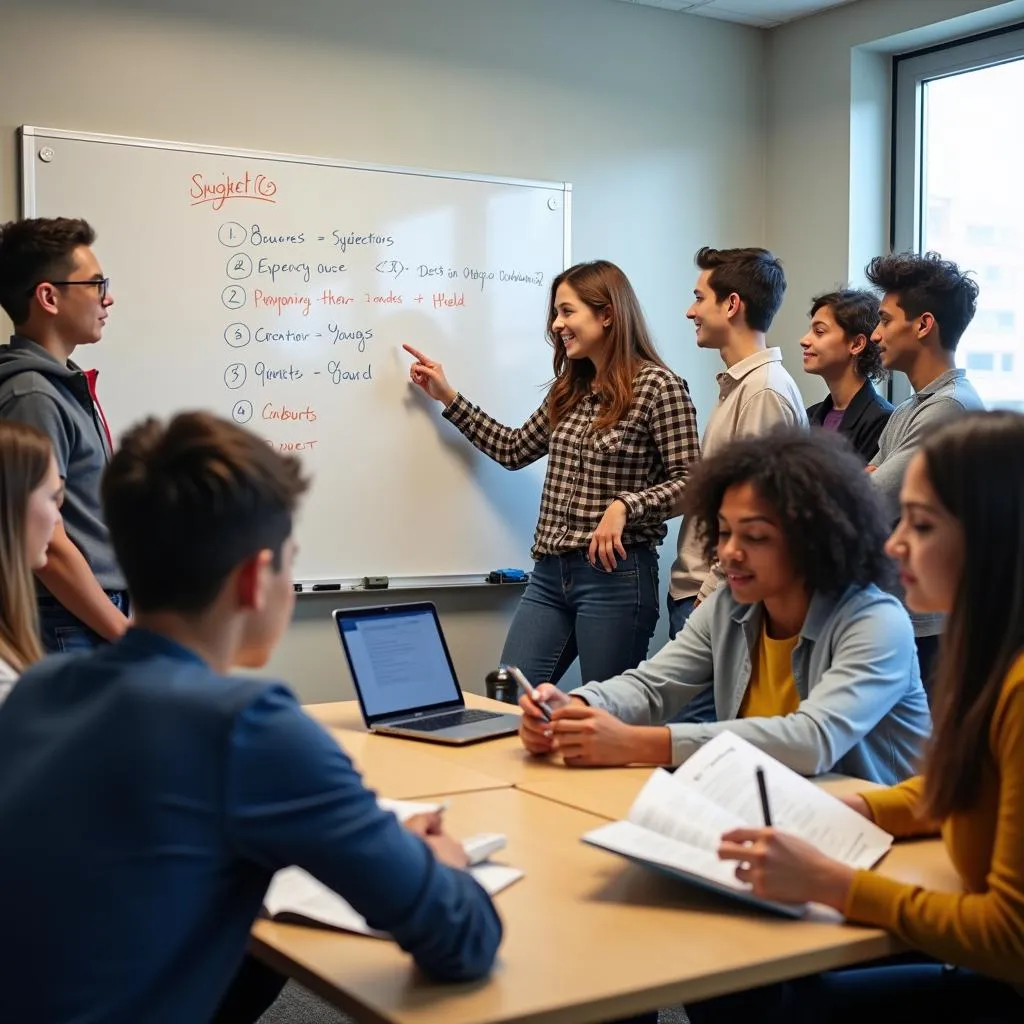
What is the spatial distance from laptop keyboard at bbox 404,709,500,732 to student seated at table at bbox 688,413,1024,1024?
912 mm

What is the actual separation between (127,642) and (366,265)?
2.80 meters

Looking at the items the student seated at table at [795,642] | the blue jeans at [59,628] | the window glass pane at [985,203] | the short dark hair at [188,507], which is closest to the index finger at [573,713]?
the student seated at table at [795,642]

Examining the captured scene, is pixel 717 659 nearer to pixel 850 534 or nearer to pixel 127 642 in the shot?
pixel 850 534

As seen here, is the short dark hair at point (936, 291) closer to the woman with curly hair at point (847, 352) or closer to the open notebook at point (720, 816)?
the woman with curly hair at point (847, 352)

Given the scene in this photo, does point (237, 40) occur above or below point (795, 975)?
above

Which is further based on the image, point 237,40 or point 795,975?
point 237,40

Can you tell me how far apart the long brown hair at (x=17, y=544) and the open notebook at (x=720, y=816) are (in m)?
0.86

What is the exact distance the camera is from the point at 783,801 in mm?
1584

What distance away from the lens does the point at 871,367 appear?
3.71 m

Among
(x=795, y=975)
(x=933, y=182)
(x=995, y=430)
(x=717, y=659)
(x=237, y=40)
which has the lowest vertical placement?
(x=795, y=975)

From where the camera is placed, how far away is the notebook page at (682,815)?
1510 mm

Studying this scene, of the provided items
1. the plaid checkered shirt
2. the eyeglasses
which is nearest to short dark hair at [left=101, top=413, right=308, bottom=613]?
the eyeglasses

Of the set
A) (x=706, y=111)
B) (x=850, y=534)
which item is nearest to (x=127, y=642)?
(x=850, y=534)

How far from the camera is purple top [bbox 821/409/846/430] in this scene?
146 inches
